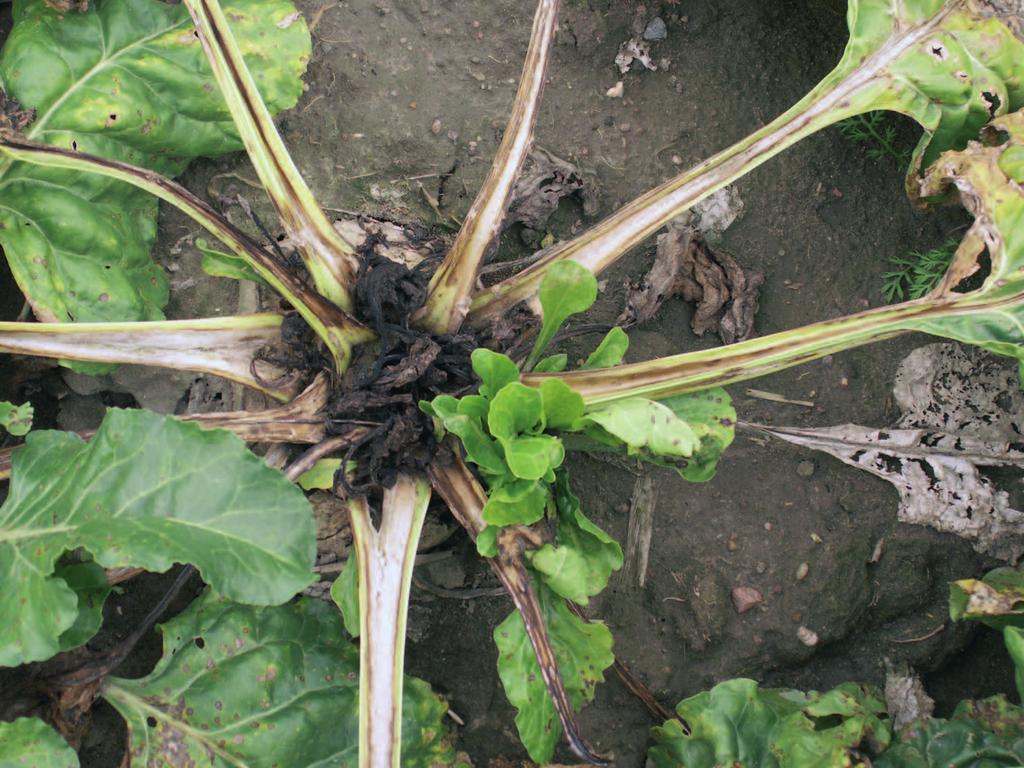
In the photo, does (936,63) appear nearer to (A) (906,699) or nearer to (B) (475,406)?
(B) (475,406)

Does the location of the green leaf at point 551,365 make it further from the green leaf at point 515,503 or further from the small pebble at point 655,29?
the small pebble at point 655,29

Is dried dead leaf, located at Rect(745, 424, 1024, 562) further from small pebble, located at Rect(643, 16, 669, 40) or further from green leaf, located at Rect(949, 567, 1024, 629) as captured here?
small pebble, located at Rect(643, 16, 669, 40)

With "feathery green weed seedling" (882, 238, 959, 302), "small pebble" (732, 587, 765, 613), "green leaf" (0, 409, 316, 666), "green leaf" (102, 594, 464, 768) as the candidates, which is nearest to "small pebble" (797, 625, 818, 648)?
"small pebble" (732, 587, 765, 613)

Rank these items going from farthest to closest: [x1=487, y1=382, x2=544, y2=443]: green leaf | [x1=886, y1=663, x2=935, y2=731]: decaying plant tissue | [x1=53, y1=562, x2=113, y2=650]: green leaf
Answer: [x1=886, y1=663, x2=935, y2=731]: decaying plant tissue → [x1=53, y1=562, x2=113, y2=650]: green leaf → [x1=487, y1=382, x2=544, y2=443]: green leaf

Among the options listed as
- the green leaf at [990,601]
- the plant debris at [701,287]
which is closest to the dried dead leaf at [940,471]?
the green leaf at [990,601]

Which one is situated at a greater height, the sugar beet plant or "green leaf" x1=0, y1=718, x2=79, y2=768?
the sugar beet plant

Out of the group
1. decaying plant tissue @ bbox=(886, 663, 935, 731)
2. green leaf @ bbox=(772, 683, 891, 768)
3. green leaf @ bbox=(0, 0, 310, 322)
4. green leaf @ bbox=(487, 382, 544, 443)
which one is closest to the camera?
green leaf @ bbox=(487, 382, 544, 443)

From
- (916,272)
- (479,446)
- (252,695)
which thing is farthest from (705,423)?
(252,695)
